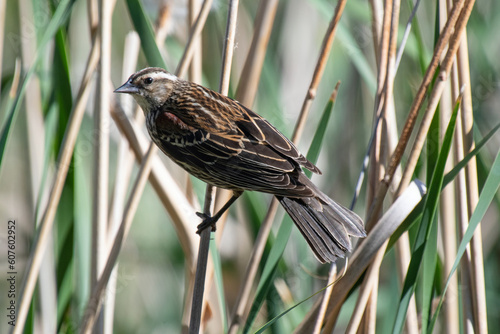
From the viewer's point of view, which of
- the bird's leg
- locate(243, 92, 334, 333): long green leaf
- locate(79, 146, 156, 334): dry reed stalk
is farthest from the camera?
the bird's leg

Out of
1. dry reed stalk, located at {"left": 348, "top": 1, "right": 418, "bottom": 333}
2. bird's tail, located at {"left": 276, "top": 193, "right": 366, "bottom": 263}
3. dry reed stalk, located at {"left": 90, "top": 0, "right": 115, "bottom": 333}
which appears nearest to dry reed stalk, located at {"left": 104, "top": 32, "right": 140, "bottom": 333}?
dry reed stalk, located at {"left": 90, "top": 0, "right": 115, "bottom": 333}

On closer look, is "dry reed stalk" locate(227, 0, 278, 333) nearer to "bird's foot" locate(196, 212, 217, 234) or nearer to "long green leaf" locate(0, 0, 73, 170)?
"bird's foot" locate(196, 212, 217, 234)

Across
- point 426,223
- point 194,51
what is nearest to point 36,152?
point 194,51

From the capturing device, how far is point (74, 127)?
177 cm

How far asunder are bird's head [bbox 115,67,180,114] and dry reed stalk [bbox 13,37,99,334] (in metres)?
0.13

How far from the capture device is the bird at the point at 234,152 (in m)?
1.72

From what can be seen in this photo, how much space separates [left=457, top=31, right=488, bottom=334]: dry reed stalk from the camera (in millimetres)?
1713

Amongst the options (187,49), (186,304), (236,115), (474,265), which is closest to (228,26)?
(187,49)

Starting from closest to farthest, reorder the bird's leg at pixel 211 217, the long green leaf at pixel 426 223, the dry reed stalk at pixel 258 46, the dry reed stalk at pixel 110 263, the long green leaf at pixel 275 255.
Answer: the long green leaf at pixel 426 223, the long green leaf at pixel 275 255, the dry reed stalk at pixel 110 263, the bird's leg at pixel 211 217, the dry reed stalk at pixel 258 46

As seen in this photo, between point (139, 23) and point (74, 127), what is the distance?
0.39 meters

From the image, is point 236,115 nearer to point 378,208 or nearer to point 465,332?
point 378,208

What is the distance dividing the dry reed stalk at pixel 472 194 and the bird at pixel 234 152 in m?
0.39

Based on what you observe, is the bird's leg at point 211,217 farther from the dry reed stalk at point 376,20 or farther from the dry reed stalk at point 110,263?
the dry reed stalk at point 376,20

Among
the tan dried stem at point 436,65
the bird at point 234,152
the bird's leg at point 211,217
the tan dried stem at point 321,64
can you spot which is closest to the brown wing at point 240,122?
the bird at point 234,152
